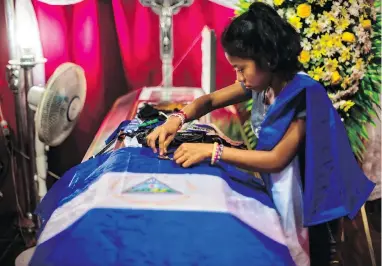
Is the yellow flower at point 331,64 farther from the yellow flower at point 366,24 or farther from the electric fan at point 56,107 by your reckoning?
the electric fan at point 56,107

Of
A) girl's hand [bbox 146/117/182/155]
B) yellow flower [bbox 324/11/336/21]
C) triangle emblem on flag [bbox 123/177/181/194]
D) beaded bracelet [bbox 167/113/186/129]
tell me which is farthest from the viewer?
yellow flower [bbox 324/11/336/21]

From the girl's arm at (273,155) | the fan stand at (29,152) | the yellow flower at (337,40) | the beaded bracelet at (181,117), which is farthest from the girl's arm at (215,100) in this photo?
the fan stand at (29,152)

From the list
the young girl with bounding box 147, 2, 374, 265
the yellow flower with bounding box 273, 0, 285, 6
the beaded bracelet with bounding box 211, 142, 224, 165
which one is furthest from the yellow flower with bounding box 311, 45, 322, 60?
the beaded bracelet with bounding box 211, 142, 224, 165

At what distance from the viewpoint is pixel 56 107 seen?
196 centimetres

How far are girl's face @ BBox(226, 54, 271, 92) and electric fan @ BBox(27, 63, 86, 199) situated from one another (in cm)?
83

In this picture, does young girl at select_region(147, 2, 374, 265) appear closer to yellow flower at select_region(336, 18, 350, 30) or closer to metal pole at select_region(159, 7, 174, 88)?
yellow flower at select_region(336, 18, 350, 30)

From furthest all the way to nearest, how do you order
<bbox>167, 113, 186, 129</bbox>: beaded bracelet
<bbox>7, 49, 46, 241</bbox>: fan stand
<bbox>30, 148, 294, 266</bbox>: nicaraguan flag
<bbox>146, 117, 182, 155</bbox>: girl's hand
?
<bbox>7, 49, 46, 241</bbox>: fan stand, <bbox>167, 113, 186, 129</bbox>: beaded bracelet, <bbox>146, 117, 182, 155</bbox>: girl's hand, <bbox>30, 148, 294, 266</bbox>: nicaraguan flag

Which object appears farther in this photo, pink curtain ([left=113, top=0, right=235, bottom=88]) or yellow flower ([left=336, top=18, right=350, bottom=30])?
pink curtain ([left=113, top=0, right=235, bottom=88])

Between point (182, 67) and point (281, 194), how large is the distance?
94 centimetres

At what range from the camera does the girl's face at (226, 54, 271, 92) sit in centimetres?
135

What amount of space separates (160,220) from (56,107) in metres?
0.97

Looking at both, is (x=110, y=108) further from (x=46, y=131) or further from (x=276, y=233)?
(x=276, y=233)

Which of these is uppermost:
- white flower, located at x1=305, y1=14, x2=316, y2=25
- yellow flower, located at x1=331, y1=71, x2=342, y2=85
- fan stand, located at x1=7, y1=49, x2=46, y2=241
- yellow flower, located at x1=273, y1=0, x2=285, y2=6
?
yellow flower, located at x1=273, y1=0, x2=285, y2=6

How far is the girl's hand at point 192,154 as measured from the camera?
1386 millimetres
